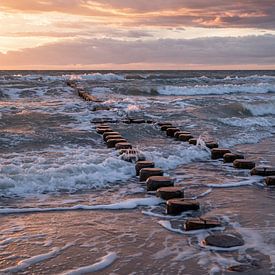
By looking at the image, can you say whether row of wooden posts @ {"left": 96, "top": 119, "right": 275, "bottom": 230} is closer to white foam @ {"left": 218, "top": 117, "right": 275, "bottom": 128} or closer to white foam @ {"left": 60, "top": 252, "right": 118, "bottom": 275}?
white foam @ {"left": 60, "top": 252, "right": 118, "bottom": 275}

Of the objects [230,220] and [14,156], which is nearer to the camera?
[230,220]

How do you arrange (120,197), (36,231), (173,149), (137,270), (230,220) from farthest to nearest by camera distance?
(173,149), (120,197), (230,220), (36,231), (137,270)

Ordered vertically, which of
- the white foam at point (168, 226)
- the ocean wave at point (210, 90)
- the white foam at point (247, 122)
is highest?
the ocean wave at point (210, 90)

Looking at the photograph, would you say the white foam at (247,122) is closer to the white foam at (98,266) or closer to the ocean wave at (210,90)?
the white foam at (98,266)

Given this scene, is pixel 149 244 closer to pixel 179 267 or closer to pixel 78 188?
pixel 179 267

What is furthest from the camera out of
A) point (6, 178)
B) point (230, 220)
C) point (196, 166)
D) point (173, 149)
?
point (173, 149)

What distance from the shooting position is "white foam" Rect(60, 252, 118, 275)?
4344mm

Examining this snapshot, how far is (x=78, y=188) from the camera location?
7.58 metres

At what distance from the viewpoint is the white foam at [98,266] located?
14.3 ft

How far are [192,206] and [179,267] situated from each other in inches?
67.6

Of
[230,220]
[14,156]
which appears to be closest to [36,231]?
[230,220]

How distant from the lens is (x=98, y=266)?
449 cm

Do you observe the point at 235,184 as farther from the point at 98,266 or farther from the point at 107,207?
the point at 98,266

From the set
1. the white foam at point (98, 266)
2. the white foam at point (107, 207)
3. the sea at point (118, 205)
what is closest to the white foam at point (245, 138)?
the sea at point (118, 205)
